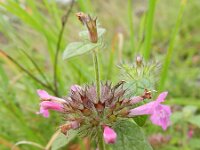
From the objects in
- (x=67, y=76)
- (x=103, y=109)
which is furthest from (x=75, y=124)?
(x=67, y=76)

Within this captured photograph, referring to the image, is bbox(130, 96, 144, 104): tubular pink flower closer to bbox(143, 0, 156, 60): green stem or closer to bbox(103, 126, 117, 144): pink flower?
bbox(103, 126, 117, 144): pink flower

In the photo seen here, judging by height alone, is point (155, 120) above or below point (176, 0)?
below

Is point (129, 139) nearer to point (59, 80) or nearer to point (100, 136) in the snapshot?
point (100, 136)

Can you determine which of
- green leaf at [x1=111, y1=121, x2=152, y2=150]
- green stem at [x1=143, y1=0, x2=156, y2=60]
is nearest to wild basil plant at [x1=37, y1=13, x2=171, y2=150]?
green leaf at [x1=111, y1=121, x2=152, y2=150]

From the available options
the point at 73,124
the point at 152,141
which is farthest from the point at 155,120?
the point at 152,141

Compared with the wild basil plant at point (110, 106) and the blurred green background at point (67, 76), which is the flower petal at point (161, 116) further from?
the blurred green background at point (67, 76)

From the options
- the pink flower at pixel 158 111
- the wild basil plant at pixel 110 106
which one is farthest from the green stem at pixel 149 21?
the pink flower at pixel 158 111
